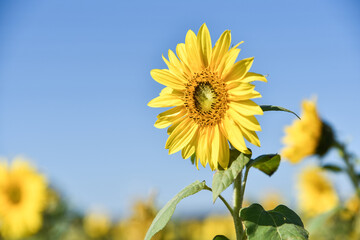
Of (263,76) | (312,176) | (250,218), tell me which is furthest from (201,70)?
(312,176)

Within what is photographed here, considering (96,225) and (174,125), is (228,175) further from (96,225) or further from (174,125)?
(96,225)

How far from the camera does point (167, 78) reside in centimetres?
152

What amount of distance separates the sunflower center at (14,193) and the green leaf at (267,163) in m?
4.63

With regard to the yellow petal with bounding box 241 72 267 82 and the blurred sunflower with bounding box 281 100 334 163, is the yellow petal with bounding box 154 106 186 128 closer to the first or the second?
the yellow petal with bounding box 241 72 267 82

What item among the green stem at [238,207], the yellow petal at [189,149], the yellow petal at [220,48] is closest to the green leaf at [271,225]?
the green stem at [238,207]

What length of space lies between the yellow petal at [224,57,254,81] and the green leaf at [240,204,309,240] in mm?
483

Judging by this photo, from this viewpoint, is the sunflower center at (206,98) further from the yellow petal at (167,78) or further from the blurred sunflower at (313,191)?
the blurred sunflower at (313,191)

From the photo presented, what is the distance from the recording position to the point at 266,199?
6719 millimetres

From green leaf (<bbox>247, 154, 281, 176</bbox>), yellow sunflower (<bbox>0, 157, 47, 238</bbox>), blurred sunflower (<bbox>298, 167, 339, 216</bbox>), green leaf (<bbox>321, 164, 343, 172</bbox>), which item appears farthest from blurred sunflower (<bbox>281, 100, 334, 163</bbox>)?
yellow sunflower (<bbox>0, 157, 47, 238</bbox>)

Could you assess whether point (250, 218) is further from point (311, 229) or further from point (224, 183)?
point (311, 229)

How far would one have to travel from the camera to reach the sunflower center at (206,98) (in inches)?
58.3

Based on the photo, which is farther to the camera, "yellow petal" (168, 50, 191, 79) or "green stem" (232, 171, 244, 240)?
"yellow petal" (168, 50, 191, 79)

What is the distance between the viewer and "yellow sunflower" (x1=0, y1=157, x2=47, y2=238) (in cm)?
511

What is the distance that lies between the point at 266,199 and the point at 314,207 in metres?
1.39
